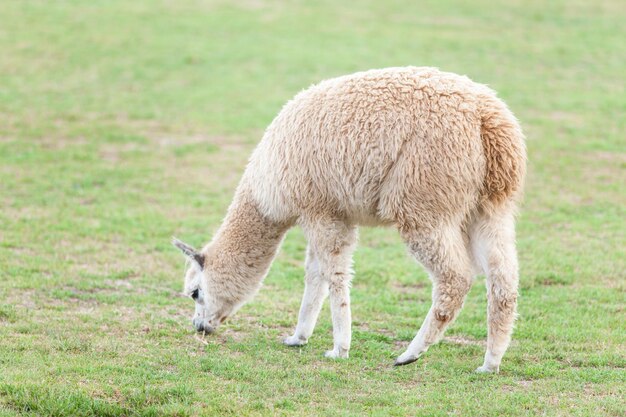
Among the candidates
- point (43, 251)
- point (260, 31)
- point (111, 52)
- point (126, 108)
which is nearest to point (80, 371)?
point (43, 251)

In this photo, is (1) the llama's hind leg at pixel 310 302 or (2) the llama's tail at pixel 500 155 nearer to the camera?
(2) the llama's tail at pixel 500 155

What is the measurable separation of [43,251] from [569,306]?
5958mm

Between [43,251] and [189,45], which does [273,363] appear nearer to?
[43,251]

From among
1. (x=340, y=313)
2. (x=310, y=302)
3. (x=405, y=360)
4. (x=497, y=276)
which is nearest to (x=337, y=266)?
(x=340, y=313)

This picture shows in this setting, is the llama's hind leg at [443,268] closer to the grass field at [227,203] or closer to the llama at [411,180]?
the llama at [411,180]

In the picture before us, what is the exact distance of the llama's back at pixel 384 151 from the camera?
6.83 meters

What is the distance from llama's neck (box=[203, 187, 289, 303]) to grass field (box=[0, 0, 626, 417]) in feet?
1.73

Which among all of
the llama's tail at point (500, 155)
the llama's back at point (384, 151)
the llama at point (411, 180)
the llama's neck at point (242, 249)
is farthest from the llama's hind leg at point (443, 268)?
the llama's neck at point (242, 249)

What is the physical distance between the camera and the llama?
6.84 metres

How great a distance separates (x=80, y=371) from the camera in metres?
6.73

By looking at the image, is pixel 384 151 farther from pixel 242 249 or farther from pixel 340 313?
pixel 242 249

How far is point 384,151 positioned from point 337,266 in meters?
1.07

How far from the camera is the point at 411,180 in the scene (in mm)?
6844

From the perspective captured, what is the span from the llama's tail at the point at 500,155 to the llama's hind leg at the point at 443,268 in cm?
40
